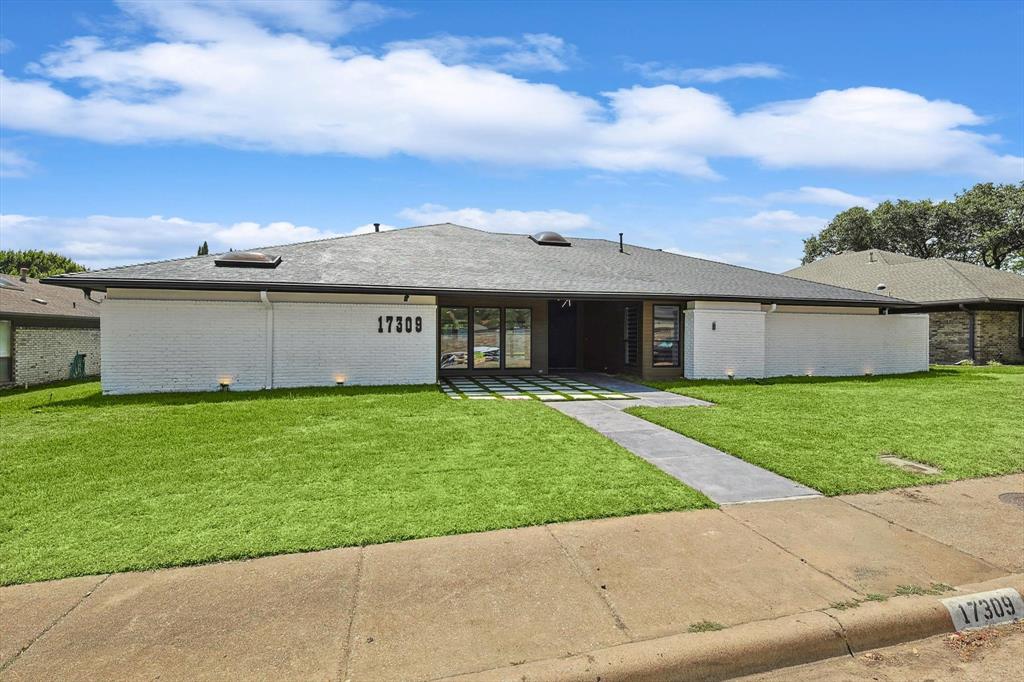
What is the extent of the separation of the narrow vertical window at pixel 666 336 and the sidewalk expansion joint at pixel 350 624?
40.3ft

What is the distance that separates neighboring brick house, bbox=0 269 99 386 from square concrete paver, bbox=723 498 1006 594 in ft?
58.5

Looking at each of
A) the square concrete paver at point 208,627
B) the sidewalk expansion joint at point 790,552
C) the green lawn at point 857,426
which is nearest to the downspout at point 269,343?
the green lawn at point 857,426

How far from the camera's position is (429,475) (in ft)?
18.2

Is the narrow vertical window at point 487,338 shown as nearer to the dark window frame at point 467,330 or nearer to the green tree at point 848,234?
the dark window frame at point 467,330

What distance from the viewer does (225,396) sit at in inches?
440

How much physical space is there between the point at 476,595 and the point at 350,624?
772mm

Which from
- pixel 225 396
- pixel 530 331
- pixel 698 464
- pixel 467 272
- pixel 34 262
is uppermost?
pixel 34 262

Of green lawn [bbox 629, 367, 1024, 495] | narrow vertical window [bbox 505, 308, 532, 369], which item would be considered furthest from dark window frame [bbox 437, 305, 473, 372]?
green lawn [bbox 629, 367, 1024, 495]

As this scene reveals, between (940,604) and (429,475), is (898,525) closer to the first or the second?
(940,604)

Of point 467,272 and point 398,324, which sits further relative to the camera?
point 467,272

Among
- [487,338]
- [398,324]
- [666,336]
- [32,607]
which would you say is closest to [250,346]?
[398,324]

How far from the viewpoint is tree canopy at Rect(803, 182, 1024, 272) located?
35562 millimetres

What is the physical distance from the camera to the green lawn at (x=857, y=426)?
592 centimetres

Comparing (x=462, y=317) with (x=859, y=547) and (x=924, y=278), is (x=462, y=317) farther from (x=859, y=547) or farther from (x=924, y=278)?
→ (x=924, y=278)
